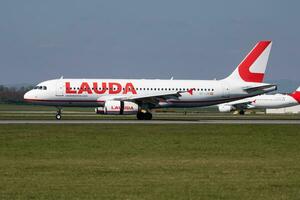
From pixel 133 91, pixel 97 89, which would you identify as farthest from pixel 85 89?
pixel 133 91

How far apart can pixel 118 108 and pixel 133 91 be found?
4386 mm

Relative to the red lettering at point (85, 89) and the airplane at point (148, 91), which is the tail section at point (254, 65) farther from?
the red lettering at point (85, 89)

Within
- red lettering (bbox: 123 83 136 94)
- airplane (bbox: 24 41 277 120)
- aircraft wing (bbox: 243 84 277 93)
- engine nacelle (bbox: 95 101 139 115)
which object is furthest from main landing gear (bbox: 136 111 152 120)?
aircraft wing (bbox: 243 84 277 93)

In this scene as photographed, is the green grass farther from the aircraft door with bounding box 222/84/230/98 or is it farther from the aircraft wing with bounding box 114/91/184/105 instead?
the aircraft door with bounding box 222/84/230/98

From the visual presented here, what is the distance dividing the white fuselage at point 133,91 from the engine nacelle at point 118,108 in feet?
7.74

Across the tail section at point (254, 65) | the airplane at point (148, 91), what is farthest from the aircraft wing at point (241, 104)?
the airplane at point (148, 91)

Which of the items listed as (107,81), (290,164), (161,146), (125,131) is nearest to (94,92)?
(107,81)

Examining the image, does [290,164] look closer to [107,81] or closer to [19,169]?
[19,169]

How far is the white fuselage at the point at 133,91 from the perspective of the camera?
57750 mm

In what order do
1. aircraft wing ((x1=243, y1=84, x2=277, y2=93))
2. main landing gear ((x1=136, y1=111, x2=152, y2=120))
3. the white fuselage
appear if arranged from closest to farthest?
1. the white fuselage
2. main landing gear ((x1=136, y1=111, x2=152, y2=120))
3. aircraft wing ((x1=243, y1=84, x2=277, y2=93))

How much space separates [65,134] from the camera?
35719 millimetres

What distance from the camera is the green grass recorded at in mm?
16250

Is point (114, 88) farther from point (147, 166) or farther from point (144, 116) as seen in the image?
point (147, 166)

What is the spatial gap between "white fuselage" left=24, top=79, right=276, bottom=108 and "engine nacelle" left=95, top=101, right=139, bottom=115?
236 centimetres
